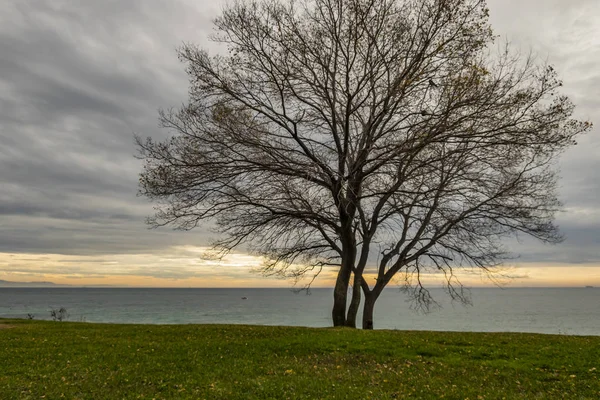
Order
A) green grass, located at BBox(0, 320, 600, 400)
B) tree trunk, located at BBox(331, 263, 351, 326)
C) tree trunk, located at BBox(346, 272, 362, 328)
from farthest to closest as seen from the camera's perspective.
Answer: tree trunk, located at BBox(346, 272, 362, 328), tree trunk, located at BBox(331, 263, 351, 326), green grass, located at BBox(0, 320, 600, 400)

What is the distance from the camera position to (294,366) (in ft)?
38.7

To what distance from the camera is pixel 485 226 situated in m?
21.6

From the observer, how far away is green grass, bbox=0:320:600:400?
962 cm

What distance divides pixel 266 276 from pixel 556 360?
41.8ft

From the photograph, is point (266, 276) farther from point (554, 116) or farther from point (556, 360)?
point (554, 116)

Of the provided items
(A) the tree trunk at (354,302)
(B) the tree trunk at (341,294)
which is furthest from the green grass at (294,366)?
(A) the tree trunk at (354,302)

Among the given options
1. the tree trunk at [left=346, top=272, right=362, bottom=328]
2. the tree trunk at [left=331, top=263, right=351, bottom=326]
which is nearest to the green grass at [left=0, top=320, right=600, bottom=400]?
the tree trunk at [left=331, top=263, right=351, bottom=326]

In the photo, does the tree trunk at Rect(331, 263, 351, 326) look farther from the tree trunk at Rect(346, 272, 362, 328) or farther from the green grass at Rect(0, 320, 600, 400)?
the green grass at Rect(0, 320, 600, 400)

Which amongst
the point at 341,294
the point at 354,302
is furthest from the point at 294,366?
the point at 354,302

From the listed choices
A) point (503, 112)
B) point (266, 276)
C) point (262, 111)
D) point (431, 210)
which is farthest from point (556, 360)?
point (262, 111)

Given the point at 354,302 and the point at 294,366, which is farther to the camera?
the point at 354,302

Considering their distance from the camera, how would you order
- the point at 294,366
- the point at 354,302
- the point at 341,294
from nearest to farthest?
1. the point at 294,366
2. the point at 341,294
3. the point at 354,302

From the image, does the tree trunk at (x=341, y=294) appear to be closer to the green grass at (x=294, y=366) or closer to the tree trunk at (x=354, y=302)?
the tree trunk at (x=354, y=302)

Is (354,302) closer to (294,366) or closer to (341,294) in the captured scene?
(341,294)
